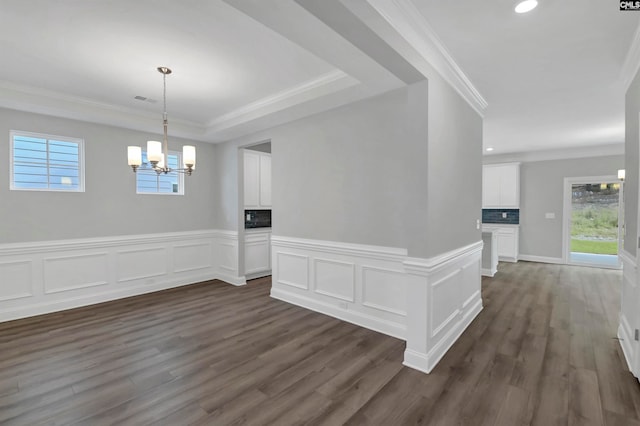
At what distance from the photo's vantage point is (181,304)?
Answer: 4.32 meters

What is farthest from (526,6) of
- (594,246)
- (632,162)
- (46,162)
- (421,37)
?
(594,246)

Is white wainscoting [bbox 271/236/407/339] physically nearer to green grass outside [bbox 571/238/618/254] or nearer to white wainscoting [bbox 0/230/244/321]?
white wainscoting [bbox 0/230/244/321]

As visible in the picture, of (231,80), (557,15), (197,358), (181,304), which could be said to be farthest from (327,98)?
(181,304)

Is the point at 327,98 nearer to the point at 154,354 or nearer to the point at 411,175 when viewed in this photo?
the point at 411,175

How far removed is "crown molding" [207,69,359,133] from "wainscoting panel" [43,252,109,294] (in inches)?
107

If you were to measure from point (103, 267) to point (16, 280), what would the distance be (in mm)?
920

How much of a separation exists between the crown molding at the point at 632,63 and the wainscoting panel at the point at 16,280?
6.81 metres

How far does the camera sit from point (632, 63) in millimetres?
2660

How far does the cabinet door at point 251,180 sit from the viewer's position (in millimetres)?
5590

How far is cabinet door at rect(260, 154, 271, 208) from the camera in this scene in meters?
5.88

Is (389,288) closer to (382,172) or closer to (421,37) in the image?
(382,172)

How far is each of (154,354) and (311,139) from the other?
119 inches

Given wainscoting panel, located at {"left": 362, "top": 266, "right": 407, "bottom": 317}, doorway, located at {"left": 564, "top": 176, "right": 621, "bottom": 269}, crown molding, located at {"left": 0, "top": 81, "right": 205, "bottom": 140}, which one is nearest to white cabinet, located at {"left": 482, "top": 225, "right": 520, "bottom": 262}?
doorway, located at {"left": 564, "top": 176, "right": 621, "bottom": 269}

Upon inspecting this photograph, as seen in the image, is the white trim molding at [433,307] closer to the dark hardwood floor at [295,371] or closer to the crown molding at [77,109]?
the dark hardwood floor at [295,371]
